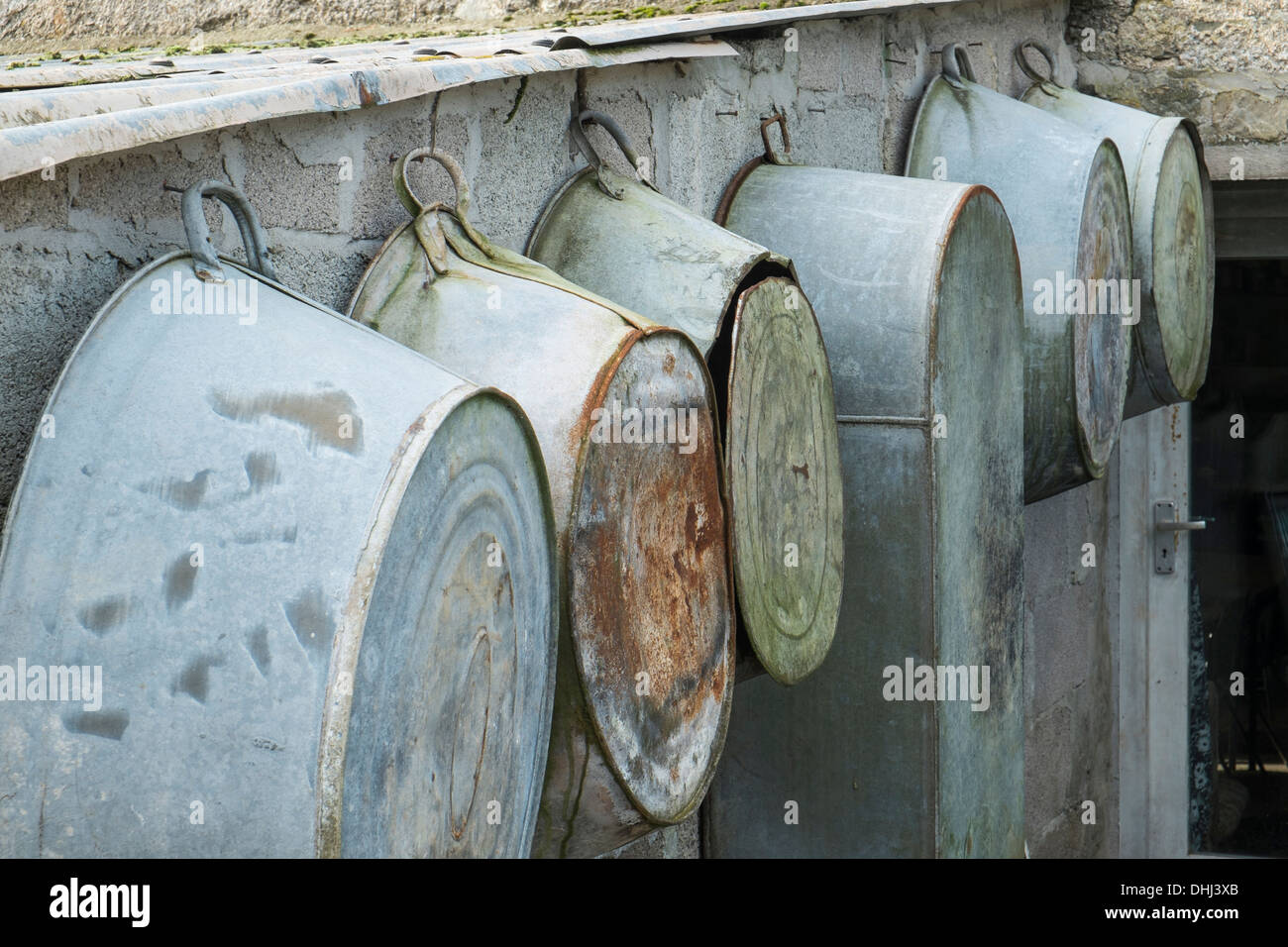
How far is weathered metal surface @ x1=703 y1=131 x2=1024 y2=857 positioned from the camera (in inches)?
Answer: 79.5

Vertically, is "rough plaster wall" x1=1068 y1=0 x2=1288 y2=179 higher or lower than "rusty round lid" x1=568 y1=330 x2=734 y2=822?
higher

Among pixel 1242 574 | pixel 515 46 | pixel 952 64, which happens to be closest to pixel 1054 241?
pixel 952 64

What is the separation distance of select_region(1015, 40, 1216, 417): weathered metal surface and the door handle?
1339 millimetres

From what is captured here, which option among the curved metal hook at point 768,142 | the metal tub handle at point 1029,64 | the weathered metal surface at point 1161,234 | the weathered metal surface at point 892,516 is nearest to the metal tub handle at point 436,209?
the weathered metal surface at point 892,516

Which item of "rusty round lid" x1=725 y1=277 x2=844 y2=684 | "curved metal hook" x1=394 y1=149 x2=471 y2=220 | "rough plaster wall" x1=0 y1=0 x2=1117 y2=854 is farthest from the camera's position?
"rusty round lid" x1=725 y1=277 x2=844 y2=684

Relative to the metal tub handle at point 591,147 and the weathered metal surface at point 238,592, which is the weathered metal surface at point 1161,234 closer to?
the metal tub handle at point 591,147

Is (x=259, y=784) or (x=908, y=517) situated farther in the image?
(x=908, y=517)

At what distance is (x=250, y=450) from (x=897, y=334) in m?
1.19

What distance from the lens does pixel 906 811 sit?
2.11 m

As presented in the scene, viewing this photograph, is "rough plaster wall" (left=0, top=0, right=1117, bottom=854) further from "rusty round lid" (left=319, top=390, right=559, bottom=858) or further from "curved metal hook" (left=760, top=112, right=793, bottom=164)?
"rusty round lid" (left=319, top=390, right=559, bottom=858)

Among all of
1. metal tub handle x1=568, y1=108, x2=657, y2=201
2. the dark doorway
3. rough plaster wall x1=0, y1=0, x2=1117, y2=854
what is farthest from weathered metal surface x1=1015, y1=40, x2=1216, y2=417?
metal tub handle x1=568, y1=108, x2=657, y2=201

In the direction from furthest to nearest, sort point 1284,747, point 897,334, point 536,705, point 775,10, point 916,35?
point 1284,747, point 916,35, point 775,10, point 897,334, point 536,705
